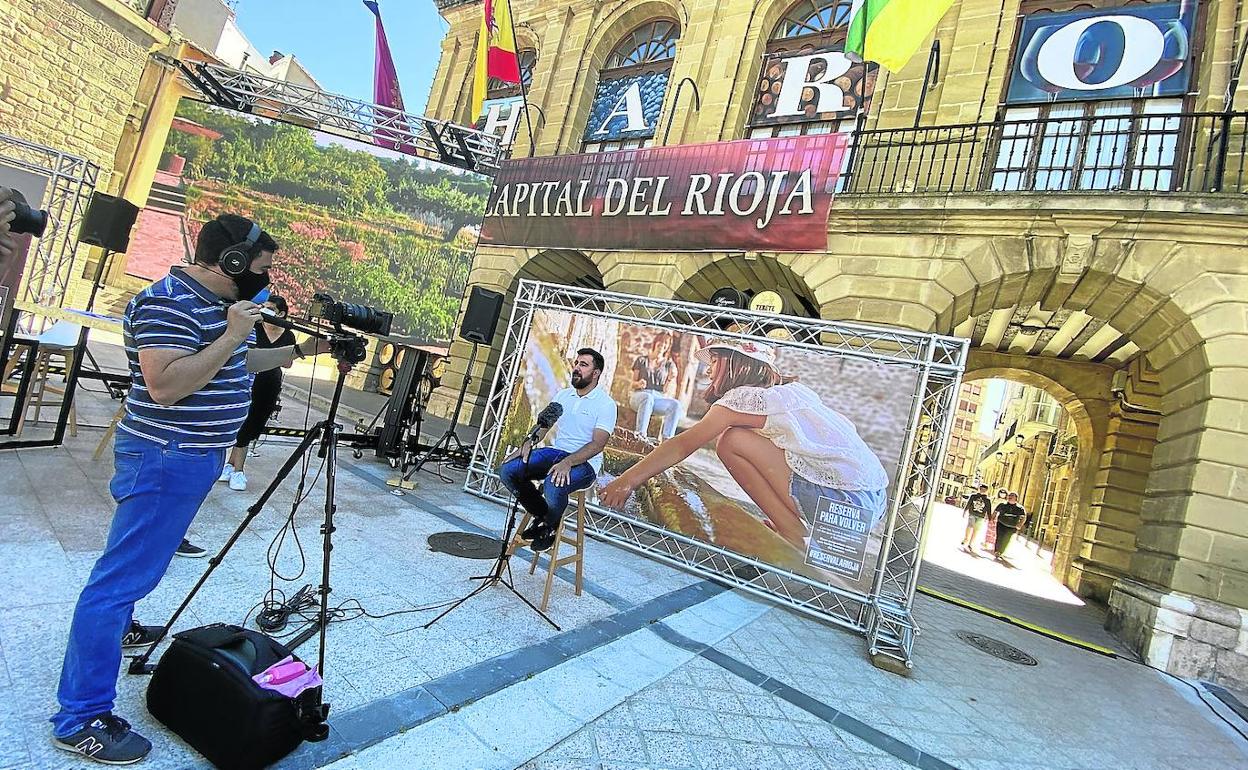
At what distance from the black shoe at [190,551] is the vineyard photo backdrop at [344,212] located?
22272mm

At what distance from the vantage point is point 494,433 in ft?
25.0

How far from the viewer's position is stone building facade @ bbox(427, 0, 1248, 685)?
663 cm

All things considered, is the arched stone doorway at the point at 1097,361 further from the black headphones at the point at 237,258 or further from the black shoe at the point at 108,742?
the black shoe at the point at 108,742

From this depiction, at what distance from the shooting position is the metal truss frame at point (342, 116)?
1257cm

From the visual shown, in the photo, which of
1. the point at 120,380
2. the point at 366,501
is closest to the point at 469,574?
the point at 366,501

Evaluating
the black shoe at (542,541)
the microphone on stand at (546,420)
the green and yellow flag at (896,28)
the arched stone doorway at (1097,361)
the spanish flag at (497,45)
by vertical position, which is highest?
the spanish flag at (497,45)

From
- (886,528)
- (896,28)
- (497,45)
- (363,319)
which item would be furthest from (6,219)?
(497,45)

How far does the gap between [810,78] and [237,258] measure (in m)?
11.6

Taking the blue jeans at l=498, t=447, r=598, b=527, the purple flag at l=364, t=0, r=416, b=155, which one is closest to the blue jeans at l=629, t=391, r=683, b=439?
the blue jeans at l=498, t=447, r=598, b=527

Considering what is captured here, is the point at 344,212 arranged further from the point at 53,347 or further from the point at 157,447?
the point at 157,447

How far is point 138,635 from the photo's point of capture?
2518 mm

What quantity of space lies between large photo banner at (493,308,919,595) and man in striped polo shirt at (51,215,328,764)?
16.1 ft

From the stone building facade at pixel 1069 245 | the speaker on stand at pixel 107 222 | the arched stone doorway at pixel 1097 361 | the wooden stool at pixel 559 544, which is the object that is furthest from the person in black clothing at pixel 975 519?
the speaker on stand at pixel 107 222

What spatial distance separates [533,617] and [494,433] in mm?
4034
